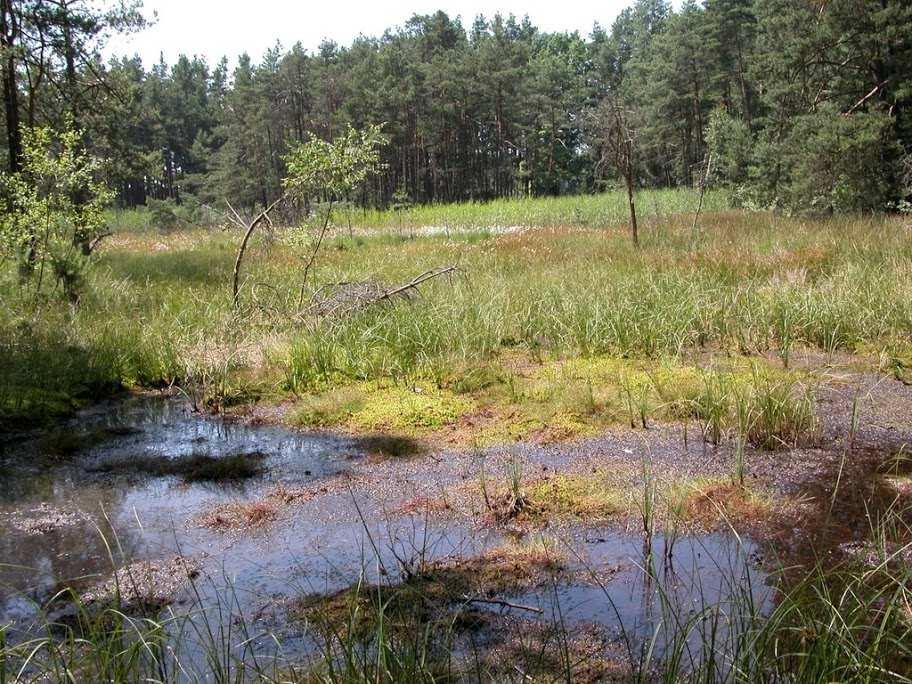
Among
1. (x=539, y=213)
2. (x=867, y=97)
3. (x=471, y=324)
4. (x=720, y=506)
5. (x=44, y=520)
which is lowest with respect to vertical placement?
(x=44, y=520)

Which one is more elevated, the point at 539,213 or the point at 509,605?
the point at 539,213

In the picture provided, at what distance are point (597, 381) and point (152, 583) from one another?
4.30 metres

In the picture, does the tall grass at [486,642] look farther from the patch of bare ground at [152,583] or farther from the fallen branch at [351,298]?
the fallen branch at [351,298]

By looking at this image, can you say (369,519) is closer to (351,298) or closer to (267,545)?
(267,545)

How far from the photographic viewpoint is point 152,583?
3578 millimetres

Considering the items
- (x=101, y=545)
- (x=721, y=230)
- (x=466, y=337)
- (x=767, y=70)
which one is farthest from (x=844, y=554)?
(x=767, y=70)

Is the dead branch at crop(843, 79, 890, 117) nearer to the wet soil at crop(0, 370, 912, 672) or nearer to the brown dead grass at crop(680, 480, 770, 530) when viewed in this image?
the wet soil at crop(0, 370, 912, 672)

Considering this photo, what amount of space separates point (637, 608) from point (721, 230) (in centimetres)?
1246

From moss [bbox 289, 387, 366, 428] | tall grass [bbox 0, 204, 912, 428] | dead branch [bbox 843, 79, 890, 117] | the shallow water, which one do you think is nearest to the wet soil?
the shallow water

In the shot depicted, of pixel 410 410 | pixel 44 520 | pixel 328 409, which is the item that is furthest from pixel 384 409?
pixel 44 520

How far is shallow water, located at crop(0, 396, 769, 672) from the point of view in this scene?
340 cm

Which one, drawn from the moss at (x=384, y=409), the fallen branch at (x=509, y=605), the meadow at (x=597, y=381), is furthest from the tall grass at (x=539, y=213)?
the fallen branch at (x=509, y=605)

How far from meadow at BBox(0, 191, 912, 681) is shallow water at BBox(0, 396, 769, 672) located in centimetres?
21

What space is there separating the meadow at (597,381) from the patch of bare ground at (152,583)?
40 centimetres
